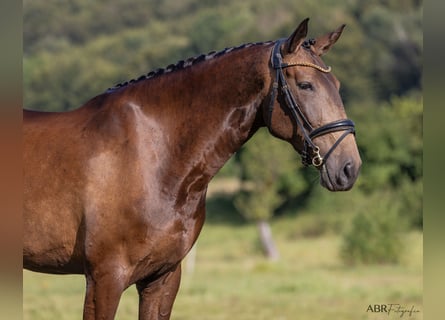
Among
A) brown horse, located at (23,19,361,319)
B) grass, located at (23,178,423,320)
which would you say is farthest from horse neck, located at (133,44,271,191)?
grass, located at (23,178,423,320)

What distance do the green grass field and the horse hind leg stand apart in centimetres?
506

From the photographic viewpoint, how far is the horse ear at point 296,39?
391cm

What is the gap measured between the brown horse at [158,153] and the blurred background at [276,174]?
67cm

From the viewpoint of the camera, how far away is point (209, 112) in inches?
167

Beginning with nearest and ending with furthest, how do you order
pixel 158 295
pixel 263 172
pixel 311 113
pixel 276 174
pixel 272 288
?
pixel 311 113 → pixel 158 295 → pixel 272 288 → pixel 263 172 → pixel 276 174

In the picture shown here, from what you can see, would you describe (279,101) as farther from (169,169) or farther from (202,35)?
(202,35)

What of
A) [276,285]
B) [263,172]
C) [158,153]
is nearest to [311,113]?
[158,153]

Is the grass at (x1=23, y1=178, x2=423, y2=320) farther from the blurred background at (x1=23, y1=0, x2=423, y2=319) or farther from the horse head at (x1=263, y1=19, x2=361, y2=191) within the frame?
the horse head at (x1=263, y1=19, x2=361, y2=191)

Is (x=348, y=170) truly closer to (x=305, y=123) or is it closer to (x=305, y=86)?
(x=305, y=123)

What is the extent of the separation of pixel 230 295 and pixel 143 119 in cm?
1062

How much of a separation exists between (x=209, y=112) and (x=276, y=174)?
30756mm

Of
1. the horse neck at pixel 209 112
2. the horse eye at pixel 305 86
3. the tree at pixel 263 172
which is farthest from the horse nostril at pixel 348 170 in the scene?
the tree at pixel 263 172

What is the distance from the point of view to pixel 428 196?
1728mm

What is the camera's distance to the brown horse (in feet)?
13.0
